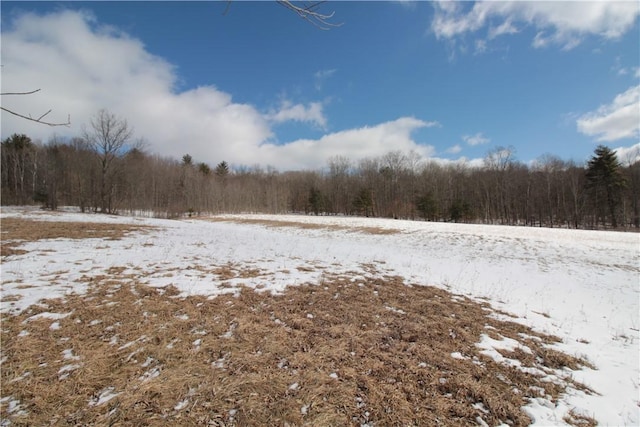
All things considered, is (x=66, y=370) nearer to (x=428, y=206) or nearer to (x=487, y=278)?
(x=487, y=278)

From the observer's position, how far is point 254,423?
7.44ft

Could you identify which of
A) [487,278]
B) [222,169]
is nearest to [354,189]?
[222,169]

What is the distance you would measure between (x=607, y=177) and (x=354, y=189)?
141 ft

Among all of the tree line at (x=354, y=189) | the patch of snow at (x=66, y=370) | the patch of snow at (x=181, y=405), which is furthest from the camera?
the tree line at (x=354, y=189)

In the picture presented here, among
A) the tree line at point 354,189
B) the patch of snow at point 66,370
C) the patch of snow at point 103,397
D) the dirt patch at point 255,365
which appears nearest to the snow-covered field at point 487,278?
the dirt patch at point 255,365

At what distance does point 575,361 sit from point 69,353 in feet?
22.1

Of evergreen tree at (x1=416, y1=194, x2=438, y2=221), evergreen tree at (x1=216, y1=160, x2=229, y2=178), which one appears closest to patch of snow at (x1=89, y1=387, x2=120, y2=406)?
evergreen tree at (x1=416, y1=194, x2=438, y2=221)

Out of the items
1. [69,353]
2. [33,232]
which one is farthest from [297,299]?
[33,232]

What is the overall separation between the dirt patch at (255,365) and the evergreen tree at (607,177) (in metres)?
50.5

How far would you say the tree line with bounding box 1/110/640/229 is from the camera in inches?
1430

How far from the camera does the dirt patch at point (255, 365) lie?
2.42m

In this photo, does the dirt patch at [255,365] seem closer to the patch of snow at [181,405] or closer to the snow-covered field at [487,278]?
the patch of snow at [181,405]

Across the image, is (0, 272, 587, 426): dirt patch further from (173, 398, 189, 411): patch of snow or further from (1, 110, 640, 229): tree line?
(1, 110, 640, 229): tree line

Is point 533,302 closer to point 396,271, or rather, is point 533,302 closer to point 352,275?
point 396,271
